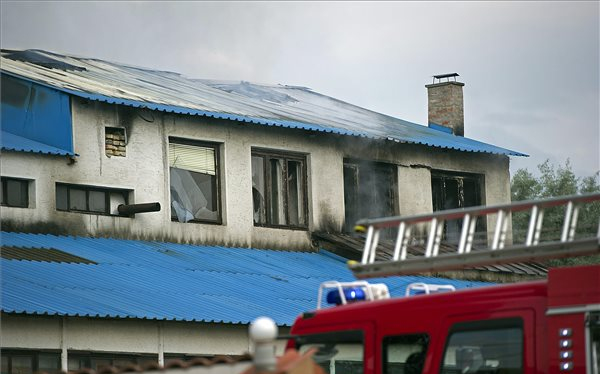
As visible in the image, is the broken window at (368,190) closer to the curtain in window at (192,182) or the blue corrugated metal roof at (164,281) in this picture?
the blue corrugated metal roof at (164,281)

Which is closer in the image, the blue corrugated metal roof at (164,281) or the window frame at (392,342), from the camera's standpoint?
the window frame at (392,342)

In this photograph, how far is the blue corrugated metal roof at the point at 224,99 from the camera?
23344 millimetres

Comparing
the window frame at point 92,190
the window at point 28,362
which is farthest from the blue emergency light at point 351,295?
the window frame at point 92,190

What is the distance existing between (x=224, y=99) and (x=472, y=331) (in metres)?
18.1

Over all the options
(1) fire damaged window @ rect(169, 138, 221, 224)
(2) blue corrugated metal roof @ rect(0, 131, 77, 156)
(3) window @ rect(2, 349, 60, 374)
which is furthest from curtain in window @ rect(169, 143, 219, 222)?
(3) window @ rect(2, 349, 60, 374)

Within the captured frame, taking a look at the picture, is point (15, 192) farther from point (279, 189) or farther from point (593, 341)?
point (593, 341)

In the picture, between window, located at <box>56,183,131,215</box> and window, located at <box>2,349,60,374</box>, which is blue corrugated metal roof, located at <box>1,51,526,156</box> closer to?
window, located at <box>56,183,131,215</box>

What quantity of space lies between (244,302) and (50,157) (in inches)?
175

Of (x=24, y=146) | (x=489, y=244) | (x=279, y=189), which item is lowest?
(x=489, y=244)

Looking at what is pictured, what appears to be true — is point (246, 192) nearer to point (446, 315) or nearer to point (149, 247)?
point (149, 247)

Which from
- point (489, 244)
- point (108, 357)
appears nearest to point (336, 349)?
point (489, 244)

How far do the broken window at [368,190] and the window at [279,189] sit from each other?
1.25 meters

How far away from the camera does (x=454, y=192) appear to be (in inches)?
1158

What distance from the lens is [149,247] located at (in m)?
22.4
